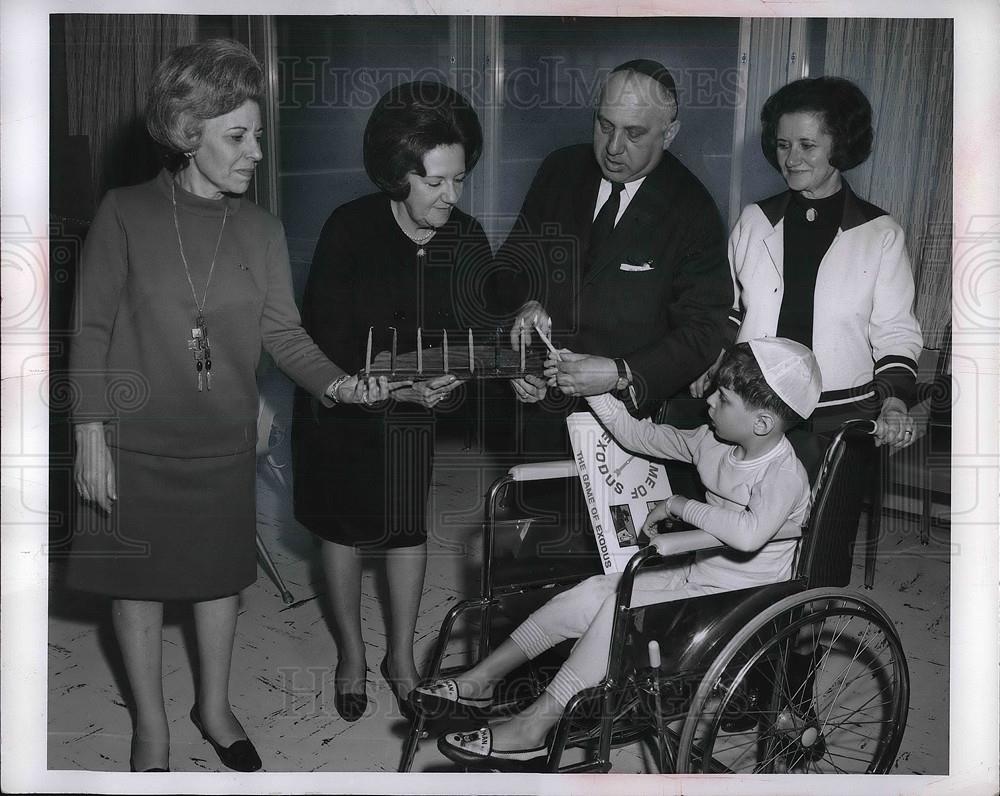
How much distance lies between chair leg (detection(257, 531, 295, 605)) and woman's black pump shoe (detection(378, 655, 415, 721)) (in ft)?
0.90

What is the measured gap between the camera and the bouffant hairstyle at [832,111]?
2406mm

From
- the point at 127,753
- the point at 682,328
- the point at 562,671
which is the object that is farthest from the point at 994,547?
the point at 127,753

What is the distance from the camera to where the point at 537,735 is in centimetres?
230

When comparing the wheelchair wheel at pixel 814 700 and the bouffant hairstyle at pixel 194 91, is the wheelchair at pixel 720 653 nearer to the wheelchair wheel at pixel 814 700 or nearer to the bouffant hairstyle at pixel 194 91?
the wheelchair wheel at pixel 814 700

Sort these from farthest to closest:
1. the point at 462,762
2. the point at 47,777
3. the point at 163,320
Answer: the point at 47,777 < the point at 163,320 < the point at 462,762

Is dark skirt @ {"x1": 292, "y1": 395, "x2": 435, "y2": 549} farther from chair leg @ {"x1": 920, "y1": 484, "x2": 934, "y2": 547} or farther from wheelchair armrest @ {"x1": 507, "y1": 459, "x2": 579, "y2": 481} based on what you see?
chair leg @ {"x1": 920, "y1": 484, "x2": 934, "y2": 547}

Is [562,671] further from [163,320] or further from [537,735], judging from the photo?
[163,320]

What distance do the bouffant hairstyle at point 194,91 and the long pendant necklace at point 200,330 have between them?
0.11m

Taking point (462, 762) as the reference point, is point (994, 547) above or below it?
above

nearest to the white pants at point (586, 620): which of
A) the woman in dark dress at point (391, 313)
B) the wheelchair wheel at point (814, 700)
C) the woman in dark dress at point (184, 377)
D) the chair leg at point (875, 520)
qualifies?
the wheelchair wheel at point (814, 700)

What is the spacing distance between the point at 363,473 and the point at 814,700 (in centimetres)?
123

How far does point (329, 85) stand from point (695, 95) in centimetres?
87

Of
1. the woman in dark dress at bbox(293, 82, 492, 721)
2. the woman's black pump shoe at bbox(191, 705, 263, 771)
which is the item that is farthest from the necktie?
the woman's black pump shoe at bbox(191, 705, 263, 771)

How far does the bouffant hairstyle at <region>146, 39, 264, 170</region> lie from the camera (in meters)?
2.35
